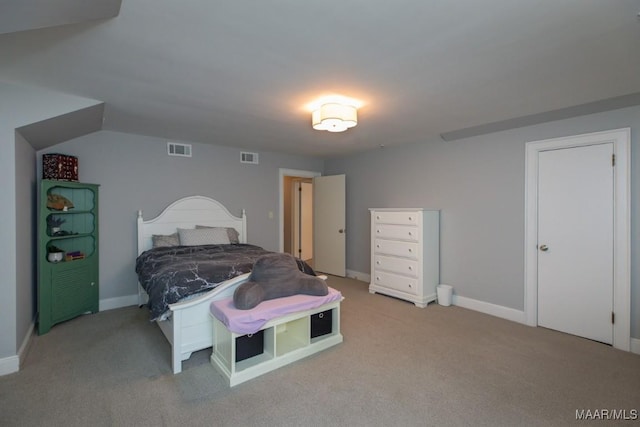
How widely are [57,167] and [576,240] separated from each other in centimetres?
552

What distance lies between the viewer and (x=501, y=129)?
3566mm

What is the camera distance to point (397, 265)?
4297mm

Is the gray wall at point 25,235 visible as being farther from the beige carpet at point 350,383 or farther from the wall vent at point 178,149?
the wall vent at point 178,149

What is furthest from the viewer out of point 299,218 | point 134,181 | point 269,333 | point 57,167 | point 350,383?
point 299,218

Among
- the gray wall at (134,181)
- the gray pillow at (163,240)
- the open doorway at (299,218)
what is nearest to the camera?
the gray wall at (134,181)

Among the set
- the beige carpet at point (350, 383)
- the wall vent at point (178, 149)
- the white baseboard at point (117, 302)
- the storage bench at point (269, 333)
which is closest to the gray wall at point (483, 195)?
the beige carpet at point (350, 383)

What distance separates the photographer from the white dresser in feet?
13.2

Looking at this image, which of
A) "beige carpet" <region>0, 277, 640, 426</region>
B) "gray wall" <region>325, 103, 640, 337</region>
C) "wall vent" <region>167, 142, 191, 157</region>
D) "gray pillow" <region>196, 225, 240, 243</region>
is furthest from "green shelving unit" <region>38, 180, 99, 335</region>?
"gray wall" <region>325, 103, 640, 337</region>

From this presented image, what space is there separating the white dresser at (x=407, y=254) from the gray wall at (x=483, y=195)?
0.24 m

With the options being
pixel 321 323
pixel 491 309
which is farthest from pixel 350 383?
pixel 491 309

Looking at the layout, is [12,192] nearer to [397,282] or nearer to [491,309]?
[397,282]

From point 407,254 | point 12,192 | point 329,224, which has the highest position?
point 12,192

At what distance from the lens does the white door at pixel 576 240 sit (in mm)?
2920

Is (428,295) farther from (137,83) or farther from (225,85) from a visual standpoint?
(137,83)
